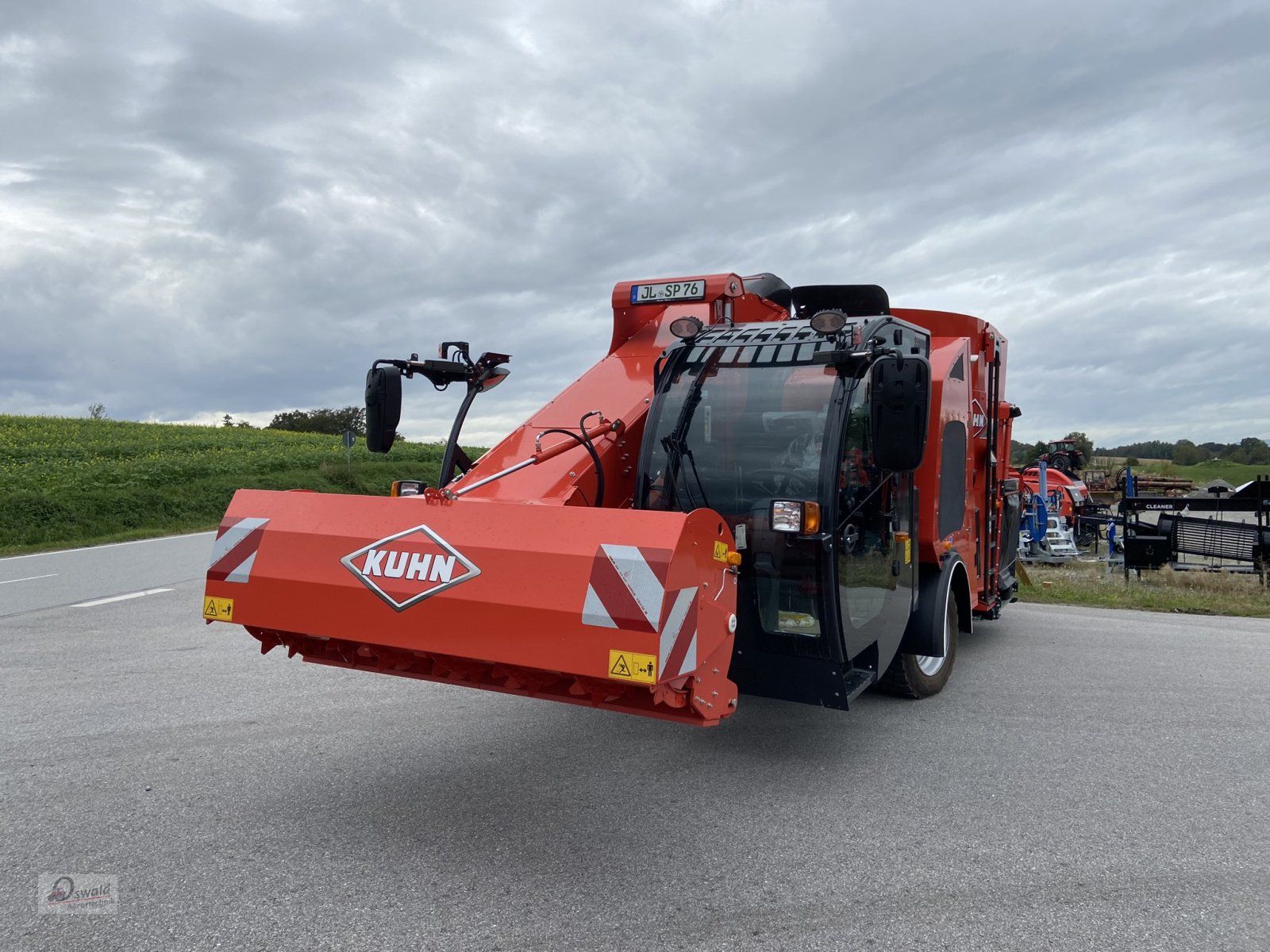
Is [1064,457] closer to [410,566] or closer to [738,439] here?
[738,439]

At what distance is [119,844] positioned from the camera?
142 inches

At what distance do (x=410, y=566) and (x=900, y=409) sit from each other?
211cm

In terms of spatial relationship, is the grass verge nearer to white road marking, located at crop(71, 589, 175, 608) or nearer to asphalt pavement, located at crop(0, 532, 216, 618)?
white road marking, located at crop(71, 589, 175, 608)

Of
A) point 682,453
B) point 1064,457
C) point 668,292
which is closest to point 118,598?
point 668,292

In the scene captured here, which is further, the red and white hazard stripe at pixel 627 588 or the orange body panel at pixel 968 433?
the orange body panel at pixel 968 433

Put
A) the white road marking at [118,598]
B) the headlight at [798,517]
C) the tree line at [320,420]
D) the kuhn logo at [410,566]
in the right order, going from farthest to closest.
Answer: the tree line at [320,420] → the white road marking at [118,598] → the headlight at [798,517] → the kuhn logo at [410,566]

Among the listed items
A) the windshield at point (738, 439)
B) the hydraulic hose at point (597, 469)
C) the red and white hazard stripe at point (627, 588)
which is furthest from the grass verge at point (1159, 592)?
the red and white hazard stripe at point (627, 588)

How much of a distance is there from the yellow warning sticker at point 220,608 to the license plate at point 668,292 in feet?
10.1

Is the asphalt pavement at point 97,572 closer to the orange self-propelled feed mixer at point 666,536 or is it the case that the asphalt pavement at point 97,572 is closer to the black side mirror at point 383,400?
the black side mirror at point 383,400

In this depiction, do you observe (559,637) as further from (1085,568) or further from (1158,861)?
(1085,568)

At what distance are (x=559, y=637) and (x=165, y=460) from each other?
88.6 feet

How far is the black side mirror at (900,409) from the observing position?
374 cm

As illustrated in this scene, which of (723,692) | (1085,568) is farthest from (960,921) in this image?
(1085,568)

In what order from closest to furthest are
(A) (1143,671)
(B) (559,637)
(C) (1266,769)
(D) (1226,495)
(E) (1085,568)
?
(B) (559,637)
(C) (1266,769)
(A) (1143,671)
(D) (1226,495)
(E) (1085,568)
